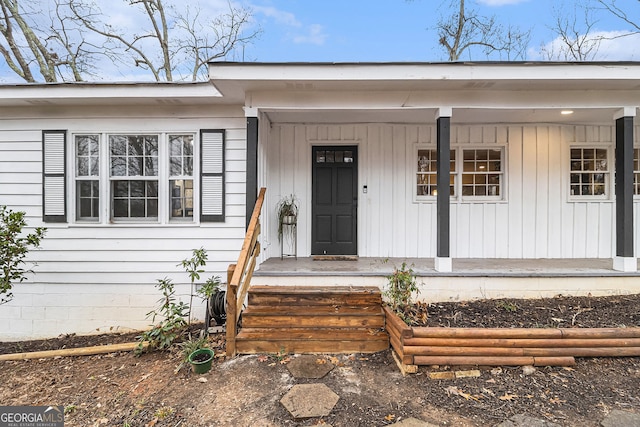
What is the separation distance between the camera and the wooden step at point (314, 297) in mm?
3584

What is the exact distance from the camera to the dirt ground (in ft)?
7.47

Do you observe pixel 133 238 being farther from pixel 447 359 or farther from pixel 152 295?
pixel 447 359

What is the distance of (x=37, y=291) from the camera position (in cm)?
462

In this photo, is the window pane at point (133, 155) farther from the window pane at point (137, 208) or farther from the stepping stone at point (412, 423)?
the stepping stone at point (412, 423)

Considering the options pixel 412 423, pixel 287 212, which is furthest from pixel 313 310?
pixel 287 212

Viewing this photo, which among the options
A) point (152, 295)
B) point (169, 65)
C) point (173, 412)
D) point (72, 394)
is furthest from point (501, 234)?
point (169, 65)

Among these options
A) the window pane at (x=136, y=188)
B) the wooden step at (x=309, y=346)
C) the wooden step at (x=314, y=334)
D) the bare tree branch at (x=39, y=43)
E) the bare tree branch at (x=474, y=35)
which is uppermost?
the bare tree branch at (x=474, y=35)

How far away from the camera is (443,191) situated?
411 cm

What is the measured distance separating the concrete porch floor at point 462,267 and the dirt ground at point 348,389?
59 cm

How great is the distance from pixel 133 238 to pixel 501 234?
5920 millimetres


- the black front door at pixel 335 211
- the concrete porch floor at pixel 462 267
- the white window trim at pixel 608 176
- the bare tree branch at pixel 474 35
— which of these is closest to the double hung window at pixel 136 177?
the concrete porch floor at pixel 462 267

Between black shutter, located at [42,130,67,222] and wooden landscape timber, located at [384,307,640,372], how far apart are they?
4.99 m

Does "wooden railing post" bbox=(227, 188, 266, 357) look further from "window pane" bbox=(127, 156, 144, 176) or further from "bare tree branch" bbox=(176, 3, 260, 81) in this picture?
"bare tree branch" bbox=(176, 3, 260, 81)

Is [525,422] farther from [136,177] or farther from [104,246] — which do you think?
[104,246]
